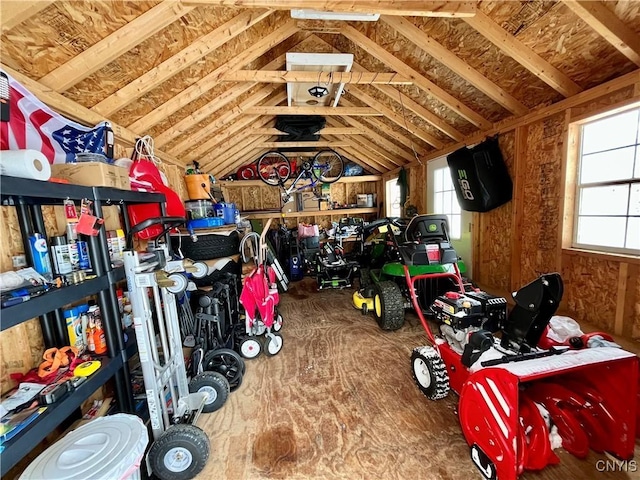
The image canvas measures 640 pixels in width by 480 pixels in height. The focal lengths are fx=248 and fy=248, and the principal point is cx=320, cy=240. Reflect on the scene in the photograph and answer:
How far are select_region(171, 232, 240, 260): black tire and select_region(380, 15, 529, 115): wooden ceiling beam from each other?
10.2 feet

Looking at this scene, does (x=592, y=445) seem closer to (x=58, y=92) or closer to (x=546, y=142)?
(x=546, y=142)

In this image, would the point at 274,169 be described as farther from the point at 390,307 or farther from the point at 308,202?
the point at 390,307

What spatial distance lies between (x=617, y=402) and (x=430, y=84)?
11.5 feet

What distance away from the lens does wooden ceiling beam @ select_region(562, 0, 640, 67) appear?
74.2 inches

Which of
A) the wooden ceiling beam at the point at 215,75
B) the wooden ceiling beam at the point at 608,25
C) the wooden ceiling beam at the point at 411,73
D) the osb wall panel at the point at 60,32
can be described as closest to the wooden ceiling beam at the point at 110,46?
the osb wall panel at the point at 60,32

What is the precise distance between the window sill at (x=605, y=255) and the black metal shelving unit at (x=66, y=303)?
166 inches

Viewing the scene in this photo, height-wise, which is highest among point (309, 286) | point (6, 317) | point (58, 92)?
point (58, 92)

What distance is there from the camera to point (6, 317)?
3.15 ft

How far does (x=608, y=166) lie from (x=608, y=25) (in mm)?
1264

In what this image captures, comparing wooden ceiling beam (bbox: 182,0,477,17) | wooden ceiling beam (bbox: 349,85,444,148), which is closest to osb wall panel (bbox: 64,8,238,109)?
wooden ceiling beam (bbox: 182,0,477,17)

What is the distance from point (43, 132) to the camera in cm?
169

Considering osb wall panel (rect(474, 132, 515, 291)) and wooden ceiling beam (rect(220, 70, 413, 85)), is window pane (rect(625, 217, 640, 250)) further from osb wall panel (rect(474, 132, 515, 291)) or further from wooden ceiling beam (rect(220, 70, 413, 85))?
wooden ceiling beam (rect(220, 70, 413, 85))

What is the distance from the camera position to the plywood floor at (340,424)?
1.57 metres

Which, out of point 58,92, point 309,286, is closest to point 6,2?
point 58,92
